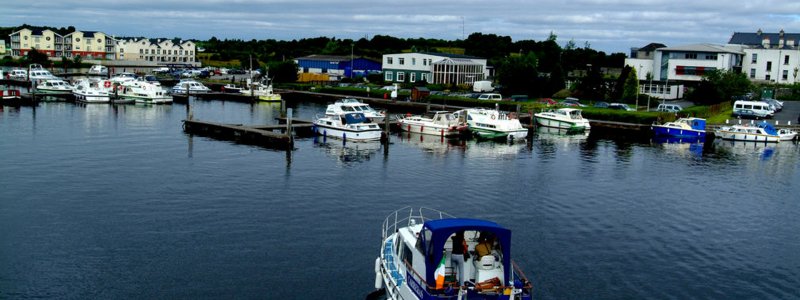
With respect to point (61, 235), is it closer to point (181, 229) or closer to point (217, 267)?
point (181, 229)

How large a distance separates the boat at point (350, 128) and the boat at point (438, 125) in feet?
23.5

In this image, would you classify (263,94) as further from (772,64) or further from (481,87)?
(772,64)

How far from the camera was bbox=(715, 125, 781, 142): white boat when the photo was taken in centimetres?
6738

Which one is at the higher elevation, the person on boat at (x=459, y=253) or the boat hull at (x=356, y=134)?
the boat hull at (x=356, y=134)

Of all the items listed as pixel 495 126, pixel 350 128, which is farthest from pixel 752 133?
pixel 350 128

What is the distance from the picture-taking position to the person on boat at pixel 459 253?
2203 cm

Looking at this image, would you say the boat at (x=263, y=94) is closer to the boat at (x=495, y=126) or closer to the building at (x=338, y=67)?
the building at (x=338, y=67)

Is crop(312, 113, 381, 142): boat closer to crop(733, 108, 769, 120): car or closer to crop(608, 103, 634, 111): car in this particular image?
crop(608, 103, 634, 111): car

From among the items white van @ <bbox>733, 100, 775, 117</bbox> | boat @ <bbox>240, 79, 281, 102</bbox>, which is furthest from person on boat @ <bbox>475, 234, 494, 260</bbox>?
boat @ <bbox>240, 79, 281, 102</bbox>

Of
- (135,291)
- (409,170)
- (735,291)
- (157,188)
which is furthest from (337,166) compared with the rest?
(735,291)

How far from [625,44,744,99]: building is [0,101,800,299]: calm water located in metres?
46.5

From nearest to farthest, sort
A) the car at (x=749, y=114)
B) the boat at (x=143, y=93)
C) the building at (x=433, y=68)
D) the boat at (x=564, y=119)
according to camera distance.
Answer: the boat at (x=564, y=119) < the car at (x=749, y=114) < the boat at (x=143, y=93) < the building at (x=433, y=68)

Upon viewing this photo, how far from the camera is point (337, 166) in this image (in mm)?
49500

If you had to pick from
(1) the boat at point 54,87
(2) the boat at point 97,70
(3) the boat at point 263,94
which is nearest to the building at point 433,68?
(3) the boat at point 263,94
